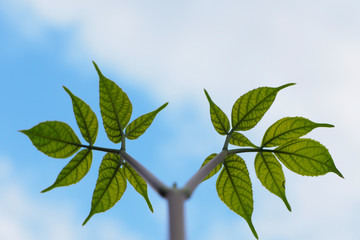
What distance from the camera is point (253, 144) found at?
5.30 ft

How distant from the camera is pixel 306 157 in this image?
1.56 m

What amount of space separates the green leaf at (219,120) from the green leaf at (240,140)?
4 centimetres

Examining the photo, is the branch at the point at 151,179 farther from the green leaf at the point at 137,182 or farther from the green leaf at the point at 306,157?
the green leaf at the point at 306,157

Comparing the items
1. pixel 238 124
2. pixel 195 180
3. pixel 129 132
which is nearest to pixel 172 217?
pixel 195 180

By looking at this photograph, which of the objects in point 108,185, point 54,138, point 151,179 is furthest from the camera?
point 108,185

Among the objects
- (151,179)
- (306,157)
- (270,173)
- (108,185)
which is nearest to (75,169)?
A: (108,185)

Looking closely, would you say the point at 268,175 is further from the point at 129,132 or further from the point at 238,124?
the point at 129,132

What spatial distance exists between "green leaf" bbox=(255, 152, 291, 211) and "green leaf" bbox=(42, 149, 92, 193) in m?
0.68

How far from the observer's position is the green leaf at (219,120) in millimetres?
1584

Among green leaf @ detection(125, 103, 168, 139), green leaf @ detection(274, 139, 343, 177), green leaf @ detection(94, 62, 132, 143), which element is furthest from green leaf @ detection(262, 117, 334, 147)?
green leaf @ detection(94, 62, 132, 143)

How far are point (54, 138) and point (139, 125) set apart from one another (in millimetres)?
321

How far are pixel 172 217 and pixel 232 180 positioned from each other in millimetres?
729

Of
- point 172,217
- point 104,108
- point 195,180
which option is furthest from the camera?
point 104,108

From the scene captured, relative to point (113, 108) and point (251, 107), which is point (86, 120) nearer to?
point (113, 108)
